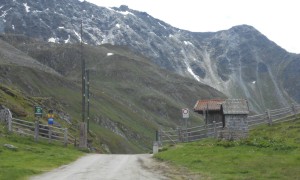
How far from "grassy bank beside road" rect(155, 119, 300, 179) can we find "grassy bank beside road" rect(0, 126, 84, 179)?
299 inches

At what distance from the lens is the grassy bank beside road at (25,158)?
22094 mm

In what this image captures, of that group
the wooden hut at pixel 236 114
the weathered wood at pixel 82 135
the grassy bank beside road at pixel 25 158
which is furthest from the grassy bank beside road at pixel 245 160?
the weathered wood at pixel 82 135

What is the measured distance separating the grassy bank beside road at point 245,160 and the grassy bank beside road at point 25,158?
24.9ft

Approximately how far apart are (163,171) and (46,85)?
149 metres

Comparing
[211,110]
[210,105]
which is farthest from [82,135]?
[210,105]

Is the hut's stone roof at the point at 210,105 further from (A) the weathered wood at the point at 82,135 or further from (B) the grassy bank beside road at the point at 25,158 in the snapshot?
(B) the grassy bank beside road at the point at 25,158

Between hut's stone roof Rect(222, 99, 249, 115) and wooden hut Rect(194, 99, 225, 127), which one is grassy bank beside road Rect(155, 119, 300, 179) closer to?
hut's stone roof Rect(222, 99, 249, 115)

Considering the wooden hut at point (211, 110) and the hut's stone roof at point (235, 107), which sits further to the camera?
the wooden hut at point (211, 110)

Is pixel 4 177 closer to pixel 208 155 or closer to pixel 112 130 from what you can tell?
pixel 208 155

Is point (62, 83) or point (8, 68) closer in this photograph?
point (8, 68)

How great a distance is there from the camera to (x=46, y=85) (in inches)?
6614

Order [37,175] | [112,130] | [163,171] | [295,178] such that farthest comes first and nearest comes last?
[112,130]
[163,171]
[37,175]
[295,178]

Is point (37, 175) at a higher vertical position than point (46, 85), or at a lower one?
lower

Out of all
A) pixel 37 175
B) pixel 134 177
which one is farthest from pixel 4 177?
pixel 134 177
